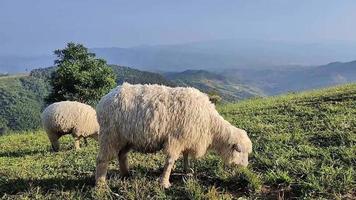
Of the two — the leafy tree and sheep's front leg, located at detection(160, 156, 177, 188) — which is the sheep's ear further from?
the leafy tree

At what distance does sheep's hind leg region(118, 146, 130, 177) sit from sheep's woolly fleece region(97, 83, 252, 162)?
0.25 m

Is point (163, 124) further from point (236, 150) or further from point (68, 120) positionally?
point (68, 120)

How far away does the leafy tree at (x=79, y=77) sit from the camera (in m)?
51.2

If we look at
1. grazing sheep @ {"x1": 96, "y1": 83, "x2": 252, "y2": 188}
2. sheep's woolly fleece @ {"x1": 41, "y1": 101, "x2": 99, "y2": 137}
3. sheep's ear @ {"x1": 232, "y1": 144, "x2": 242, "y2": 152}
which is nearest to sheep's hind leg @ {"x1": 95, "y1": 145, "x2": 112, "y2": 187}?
grazing sheep @ {"x1": 96, "y1": 83, "x2": 252, "y2": 188}

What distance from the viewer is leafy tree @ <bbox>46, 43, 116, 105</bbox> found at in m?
51.2

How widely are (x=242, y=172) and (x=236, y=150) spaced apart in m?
1.07

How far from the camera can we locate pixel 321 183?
8891 mm

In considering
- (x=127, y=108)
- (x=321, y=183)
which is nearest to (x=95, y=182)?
(x=127, y=108)

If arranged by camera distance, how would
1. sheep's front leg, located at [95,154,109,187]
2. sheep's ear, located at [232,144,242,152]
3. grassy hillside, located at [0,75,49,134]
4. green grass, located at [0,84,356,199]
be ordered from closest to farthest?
green grass, located at [0,84,356,199] < sheep's front leg, located at [95,154,109,187] < sheep's ear, located at [232,144,242,152] < grassy hillside, located at [0,75,49,134]

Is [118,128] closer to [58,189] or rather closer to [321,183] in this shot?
[58,189]

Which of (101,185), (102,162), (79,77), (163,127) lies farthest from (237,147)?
(79,77)

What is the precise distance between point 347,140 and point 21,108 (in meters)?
162

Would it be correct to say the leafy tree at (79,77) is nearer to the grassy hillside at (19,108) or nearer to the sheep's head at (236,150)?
the sheep's head at (236,150)

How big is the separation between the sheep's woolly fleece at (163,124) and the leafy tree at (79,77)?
40.9m
